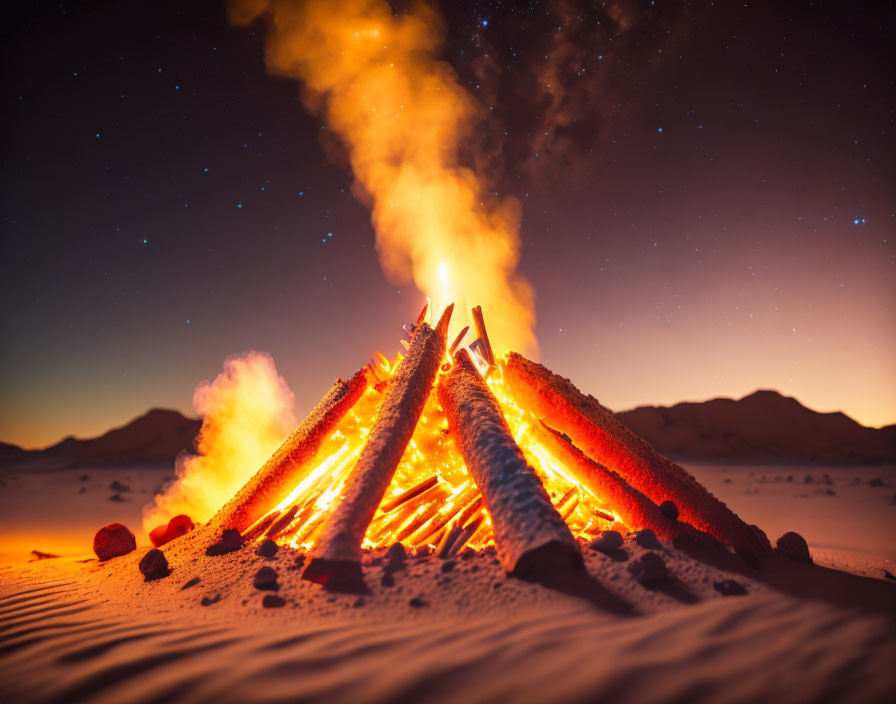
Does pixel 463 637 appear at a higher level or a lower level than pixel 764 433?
lower

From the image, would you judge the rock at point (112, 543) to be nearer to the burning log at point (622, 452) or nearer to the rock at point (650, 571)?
the burning log at point (622, 452)

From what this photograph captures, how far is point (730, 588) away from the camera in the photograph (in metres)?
2.65

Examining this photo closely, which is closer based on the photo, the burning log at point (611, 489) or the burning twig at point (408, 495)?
the burning log at point (611, 489)

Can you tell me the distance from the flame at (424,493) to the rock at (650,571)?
0.92 m

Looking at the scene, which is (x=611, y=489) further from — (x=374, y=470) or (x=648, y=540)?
(x=374, y=470)

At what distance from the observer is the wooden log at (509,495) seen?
259cm

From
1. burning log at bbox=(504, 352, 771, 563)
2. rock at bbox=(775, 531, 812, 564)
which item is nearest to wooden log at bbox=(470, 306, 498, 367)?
burning log at bbox=(504, 352, 771, 563)

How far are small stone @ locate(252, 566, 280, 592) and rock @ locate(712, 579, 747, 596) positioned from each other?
2.97 metres

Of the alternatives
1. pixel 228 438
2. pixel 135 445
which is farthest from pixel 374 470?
pixel 135 445

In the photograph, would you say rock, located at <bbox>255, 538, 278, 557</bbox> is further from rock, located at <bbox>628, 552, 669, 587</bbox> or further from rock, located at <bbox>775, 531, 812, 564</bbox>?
rock, located at <bbox>775, 531, 812, 564</bbox>

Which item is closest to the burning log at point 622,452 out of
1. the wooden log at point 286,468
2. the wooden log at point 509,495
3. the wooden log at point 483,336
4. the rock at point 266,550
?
the wooden log at point 483,336

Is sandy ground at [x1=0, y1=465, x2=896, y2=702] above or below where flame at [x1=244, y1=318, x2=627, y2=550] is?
below

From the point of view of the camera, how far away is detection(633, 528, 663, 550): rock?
316 cm

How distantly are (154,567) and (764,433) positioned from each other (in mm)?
29954
